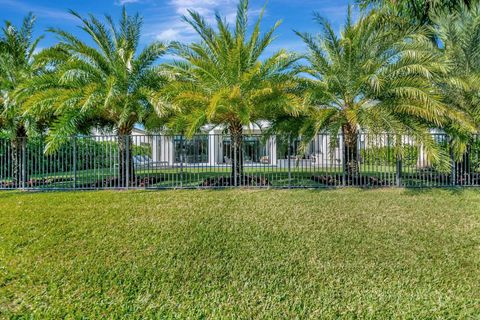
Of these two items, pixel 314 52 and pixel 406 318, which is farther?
pixel 314 52

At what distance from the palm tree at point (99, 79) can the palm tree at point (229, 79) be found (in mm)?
991

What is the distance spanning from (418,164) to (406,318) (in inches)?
351

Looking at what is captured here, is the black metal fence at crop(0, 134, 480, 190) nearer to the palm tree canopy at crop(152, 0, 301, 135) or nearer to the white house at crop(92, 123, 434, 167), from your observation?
the white house at crop(92, 123, 434, 167)

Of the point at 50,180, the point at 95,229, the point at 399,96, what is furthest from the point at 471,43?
the point at 50,180

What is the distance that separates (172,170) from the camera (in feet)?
39.0

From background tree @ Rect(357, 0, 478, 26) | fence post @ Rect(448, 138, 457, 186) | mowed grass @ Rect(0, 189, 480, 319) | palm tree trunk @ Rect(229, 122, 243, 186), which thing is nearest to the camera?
mowed grass @ Rect(0, 189, 480, 319)

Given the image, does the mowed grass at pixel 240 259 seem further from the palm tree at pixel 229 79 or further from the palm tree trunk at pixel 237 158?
the palm tree at pixel 229 79

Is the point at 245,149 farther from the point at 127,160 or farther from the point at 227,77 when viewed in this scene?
the point at 127,160

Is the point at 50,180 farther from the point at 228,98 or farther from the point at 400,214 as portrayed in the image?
the point at 400,214

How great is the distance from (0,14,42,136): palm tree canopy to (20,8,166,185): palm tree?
0.98 meters

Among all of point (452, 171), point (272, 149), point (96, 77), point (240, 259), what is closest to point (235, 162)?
point (272, 149)

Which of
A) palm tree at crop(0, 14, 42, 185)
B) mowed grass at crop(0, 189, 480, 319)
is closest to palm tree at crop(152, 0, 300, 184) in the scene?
mowed grass at crop(0, 189, 480, 319)

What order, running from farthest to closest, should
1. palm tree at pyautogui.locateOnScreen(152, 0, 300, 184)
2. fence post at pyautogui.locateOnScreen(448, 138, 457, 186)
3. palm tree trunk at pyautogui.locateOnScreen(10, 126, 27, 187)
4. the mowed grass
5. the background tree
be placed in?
1. the background tree
2. palm tree trunk at pyautogui.locateOnScreen(10, 126, 27, 187)
3. fence post at pyautogui.locateOnScreen(448, 138, 457, 186)
4. palm tree at pyautogui.locateOnScreen(152, 0, 300, 184)
5. the mowed grass

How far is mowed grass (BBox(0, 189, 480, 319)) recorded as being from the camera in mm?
4691
